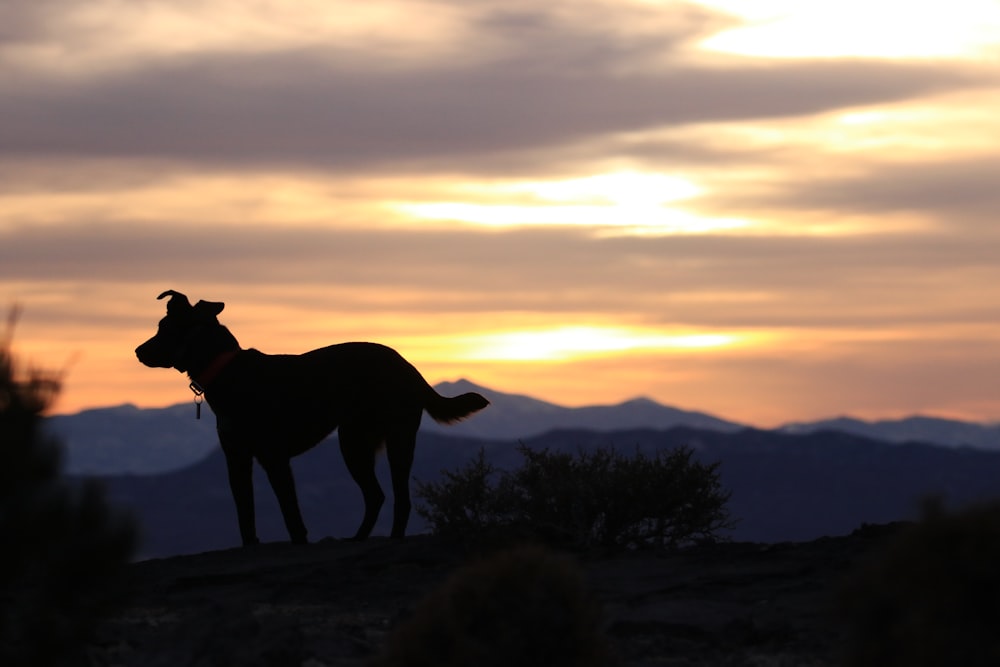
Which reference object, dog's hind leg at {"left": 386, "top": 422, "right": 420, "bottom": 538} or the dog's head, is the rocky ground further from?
the dog's head

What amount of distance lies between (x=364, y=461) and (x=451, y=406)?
1.32 metres

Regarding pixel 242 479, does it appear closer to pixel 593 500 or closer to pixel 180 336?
pixel 180 336

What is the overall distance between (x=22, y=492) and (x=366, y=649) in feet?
13.0

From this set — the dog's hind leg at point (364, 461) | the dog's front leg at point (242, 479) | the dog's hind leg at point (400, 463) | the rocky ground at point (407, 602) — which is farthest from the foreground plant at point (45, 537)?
the dog's hind leg at point (364, 461)

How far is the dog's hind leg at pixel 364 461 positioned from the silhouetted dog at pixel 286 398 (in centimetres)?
1

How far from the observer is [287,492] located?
61.6 feet

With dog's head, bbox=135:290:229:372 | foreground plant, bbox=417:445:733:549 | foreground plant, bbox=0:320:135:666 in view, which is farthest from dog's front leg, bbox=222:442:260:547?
foreground plant, bbox=0:320:135:666

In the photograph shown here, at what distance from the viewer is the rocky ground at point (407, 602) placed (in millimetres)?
11570

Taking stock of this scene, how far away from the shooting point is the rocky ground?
11570 mm

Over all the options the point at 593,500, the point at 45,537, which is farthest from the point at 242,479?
the point at 45,537

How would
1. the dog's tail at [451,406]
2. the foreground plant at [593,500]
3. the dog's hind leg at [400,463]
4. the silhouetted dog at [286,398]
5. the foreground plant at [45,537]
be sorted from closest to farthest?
the foreground plant at [45,537] → the foreground plant at [593,500] → the silhouetted dog at [286,398] → the dog's hind leg at [400,463] → the dog's tail at [451,406]

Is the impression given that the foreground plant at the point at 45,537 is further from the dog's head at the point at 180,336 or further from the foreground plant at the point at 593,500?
the dog's head at the point at 180,336

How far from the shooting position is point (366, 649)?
12328mm

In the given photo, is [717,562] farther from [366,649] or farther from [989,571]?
[989,571]
